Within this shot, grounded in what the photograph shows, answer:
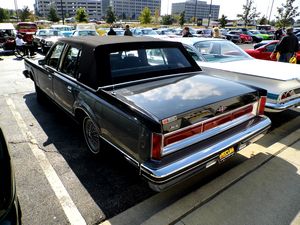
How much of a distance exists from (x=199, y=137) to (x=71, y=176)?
175 centimetres

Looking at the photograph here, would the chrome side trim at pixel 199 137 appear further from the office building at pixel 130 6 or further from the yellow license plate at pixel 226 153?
the office building at pixel 130 6

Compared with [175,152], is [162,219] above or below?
below

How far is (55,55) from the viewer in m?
4.52

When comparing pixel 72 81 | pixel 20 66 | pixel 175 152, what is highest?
pixel 72 81

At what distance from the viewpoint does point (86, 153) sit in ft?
12.5

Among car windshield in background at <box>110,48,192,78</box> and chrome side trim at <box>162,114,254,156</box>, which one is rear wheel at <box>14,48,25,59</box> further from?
chrome side trim at <box>162,114,254,156</box>

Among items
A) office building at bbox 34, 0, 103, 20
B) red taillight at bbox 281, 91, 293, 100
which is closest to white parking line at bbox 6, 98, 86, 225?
→ red taillight at bbox 281, 91, 293, 100

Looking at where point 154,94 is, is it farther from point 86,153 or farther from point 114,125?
point 86,153

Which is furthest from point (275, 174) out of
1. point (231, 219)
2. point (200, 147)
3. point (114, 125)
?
point (114, 125)

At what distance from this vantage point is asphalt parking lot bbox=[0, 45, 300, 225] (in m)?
2.68

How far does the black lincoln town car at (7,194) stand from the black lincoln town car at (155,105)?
3.59ft

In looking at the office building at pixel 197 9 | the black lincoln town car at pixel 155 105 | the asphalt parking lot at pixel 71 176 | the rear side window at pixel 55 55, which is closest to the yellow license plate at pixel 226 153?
the black lincoln town car at pixel 155 105

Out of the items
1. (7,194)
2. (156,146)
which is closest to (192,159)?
(156,146)

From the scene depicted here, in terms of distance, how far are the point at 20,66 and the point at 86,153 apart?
9324mm
